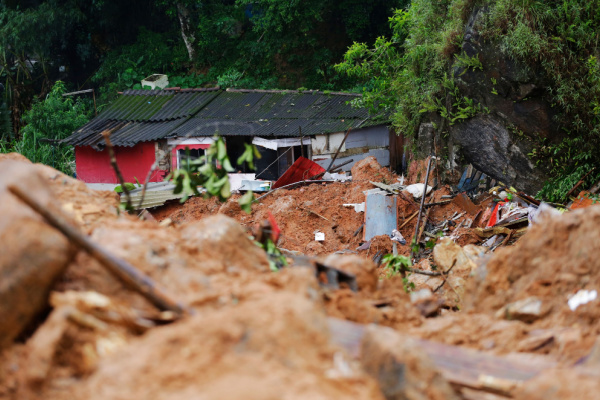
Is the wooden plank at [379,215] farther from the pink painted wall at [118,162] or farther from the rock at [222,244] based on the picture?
the rock at [222,244]

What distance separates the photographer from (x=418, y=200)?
14.5 meters

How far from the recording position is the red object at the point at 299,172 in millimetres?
16938

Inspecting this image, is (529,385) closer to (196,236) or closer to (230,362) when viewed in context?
(230,362)

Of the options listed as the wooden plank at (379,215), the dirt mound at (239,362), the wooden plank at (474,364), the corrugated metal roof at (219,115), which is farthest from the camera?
the corrugated metal roof at (219,115)

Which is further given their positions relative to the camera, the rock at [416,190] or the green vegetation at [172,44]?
the green vegetation at [172,44]

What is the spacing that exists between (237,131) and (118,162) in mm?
4560

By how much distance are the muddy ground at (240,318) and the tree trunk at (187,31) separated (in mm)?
23298

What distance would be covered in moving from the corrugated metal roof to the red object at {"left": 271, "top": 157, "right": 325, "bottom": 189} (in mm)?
1764

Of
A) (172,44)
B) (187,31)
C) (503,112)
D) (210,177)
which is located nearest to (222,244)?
(210,177)

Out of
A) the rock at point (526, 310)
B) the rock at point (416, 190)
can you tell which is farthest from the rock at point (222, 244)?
the rock at point (416, 190)

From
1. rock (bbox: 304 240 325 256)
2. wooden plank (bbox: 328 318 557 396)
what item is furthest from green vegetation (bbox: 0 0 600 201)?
wooden plank (bbox: 328 318 557 396)

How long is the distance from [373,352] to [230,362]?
29.6 inches

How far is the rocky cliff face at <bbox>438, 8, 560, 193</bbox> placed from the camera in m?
12.2

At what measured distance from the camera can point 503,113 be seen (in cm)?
1291
